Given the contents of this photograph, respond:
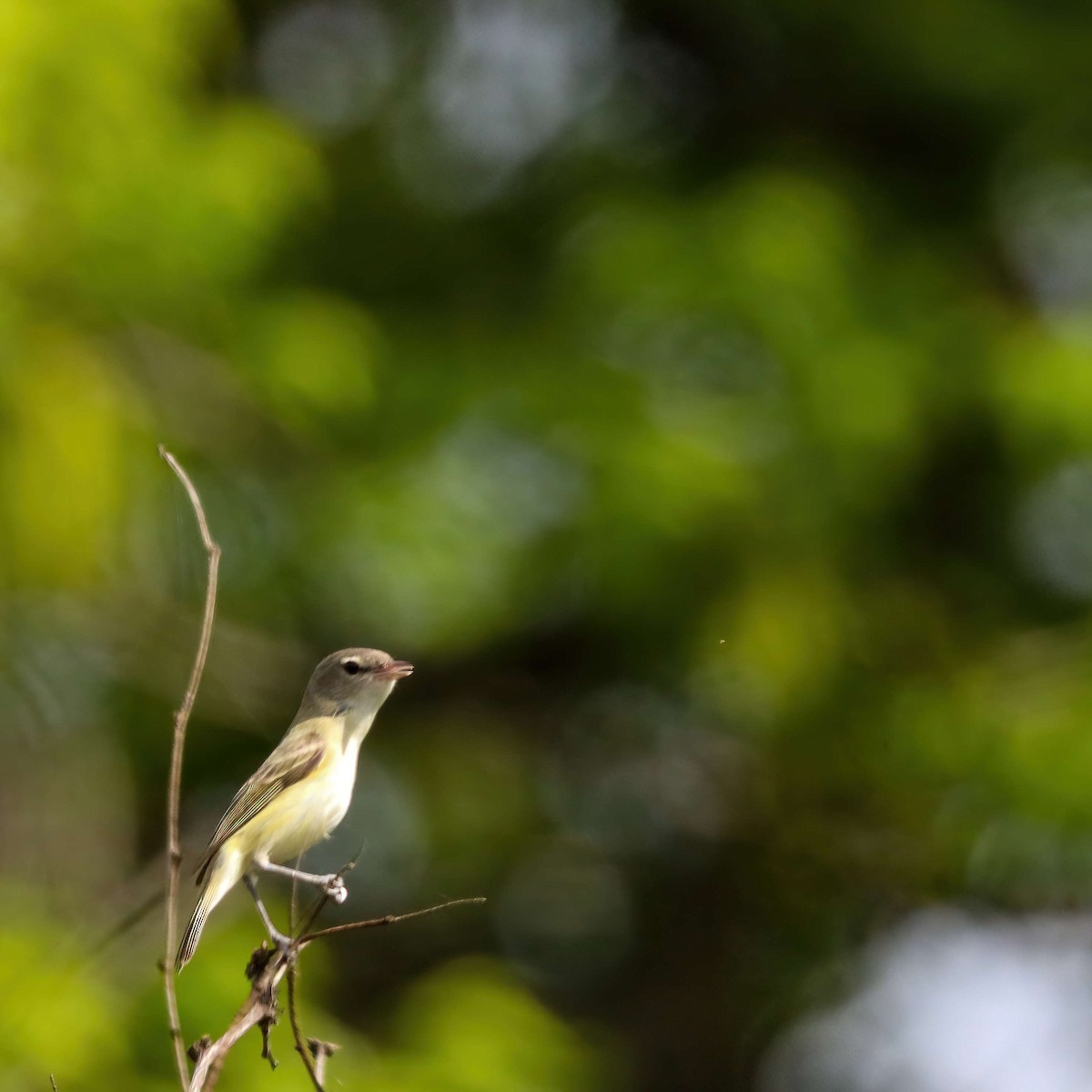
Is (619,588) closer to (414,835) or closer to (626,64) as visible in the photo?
(414,835)

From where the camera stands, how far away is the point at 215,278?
19.4ft

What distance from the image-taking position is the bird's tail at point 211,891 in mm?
2221

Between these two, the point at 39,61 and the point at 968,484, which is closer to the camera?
the point at 39,61

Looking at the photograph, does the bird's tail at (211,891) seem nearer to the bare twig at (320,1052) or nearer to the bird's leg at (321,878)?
the bird's leg at (321,878)

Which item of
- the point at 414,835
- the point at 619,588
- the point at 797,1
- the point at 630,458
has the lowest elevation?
the point at 414,835

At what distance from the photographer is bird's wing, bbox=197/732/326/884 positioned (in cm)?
216

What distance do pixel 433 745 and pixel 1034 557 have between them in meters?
2.81

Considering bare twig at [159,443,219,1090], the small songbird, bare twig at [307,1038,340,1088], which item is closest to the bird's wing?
the small songbird

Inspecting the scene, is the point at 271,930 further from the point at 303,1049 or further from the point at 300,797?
the point at 300,797

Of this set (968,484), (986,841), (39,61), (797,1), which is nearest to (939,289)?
(968,484)

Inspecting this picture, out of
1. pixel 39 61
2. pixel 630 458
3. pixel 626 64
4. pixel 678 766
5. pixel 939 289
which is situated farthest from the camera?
pixel 626 64

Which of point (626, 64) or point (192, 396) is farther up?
point (626, 64)

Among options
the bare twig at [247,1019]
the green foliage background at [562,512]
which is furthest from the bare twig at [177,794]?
the green foliage background at [562,512]

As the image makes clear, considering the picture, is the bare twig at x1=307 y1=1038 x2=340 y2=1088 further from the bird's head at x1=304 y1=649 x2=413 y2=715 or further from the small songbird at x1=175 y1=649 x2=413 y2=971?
the bird's head at x1=304 y1=649 x2=413 y2=715
